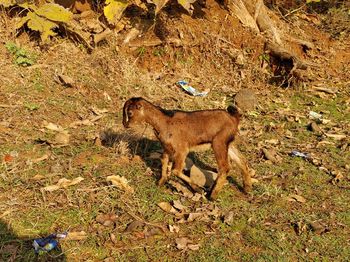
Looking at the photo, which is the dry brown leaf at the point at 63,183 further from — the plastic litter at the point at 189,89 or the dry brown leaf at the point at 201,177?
the plastic litter at the point at 189,89

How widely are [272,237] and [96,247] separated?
211 centimetres

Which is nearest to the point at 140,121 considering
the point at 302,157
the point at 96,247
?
the point at 96,247

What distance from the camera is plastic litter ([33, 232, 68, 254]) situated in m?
4.96

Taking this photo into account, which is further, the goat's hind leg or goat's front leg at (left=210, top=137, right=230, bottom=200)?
the goat's hind leg

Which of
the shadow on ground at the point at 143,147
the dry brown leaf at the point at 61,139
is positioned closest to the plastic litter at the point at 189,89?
the shadow on ground at the point at 143,147

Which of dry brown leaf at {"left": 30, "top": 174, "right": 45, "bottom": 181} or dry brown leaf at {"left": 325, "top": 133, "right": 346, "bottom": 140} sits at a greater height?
dry brown leaf at {"left": 325, "top": 133, "right": 346, "bottom": 140}

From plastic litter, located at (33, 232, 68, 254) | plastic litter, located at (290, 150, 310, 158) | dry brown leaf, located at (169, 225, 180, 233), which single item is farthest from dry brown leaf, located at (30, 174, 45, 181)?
plastic litter, located at (290, 150, 310, 158)

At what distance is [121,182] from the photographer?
20.8ft

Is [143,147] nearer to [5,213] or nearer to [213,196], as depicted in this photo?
[213,196]

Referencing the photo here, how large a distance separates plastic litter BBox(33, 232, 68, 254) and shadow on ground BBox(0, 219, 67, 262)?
0.15 ft

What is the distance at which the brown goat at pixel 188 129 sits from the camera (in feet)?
20.5

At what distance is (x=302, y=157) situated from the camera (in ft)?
26.0

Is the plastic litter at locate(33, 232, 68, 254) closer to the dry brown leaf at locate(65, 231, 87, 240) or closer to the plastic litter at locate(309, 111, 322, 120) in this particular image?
the dry brown leaf at locate(65, 231, 87, 240)

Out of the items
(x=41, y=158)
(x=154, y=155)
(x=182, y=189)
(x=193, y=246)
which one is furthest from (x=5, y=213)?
(x=154, y=155)
